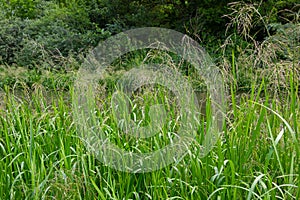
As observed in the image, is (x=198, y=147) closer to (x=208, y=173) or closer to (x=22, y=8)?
(x=208, y=173)

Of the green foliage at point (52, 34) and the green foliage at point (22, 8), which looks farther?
the green foliage at point (22, 8)

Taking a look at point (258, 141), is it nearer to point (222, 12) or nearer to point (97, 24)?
point (222, 12)

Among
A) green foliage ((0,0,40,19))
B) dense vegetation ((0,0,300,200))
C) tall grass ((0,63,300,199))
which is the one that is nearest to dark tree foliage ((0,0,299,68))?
green foliage ((0,0,40,19))

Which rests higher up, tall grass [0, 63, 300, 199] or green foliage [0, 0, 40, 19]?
green foliage [0, 0, 40, 19]

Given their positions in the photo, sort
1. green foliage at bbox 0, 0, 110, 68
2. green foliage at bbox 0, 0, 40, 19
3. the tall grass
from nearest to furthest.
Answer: the tall grass
green foliage at bbox 0, 0, 110, 68
green foliage at bbox 0, 0, 40, 19

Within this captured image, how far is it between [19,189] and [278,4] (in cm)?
696

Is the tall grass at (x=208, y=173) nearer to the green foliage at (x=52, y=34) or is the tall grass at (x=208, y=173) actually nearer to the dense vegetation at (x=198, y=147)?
the dense vegetation at (x=198, y=147)

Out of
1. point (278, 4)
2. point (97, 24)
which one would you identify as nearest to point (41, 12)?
point (97, 24)

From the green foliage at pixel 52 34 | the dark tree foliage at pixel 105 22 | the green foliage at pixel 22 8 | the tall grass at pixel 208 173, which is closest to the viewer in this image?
the tall grass at pixel 208 173

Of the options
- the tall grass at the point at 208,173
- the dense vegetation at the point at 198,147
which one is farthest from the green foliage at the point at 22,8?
the tall grass at the point at 208,173

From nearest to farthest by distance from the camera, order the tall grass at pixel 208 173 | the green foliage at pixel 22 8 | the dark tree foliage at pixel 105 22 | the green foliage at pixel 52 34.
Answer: the tall grass at pixel 208 173
the dark tree foliage at pixel 105 22
the green foliage at pixel 52 34
the green foliage at pixel 22 8

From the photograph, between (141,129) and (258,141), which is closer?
(258,141)

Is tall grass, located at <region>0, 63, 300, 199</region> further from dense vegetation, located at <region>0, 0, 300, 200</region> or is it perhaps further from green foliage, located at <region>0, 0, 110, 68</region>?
green foliage, located at <region>0, 0, 110, 68</region>

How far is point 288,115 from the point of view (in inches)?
98.7
